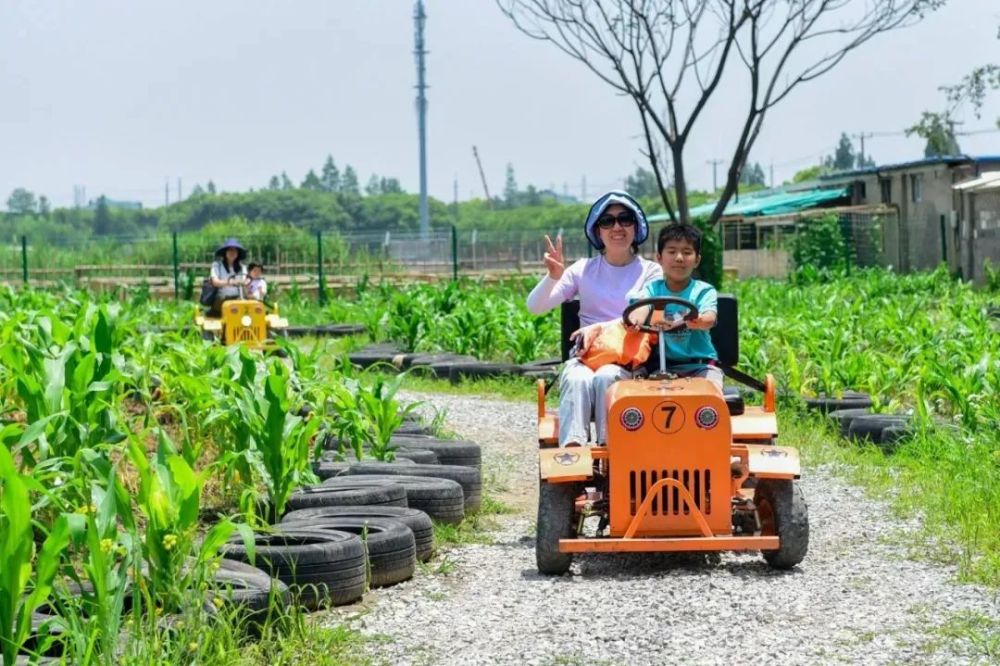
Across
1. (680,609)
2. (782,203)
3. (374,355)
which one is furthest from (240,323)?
(782,203)

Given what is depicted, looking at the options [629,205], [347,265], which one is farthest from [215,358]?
[347,265]

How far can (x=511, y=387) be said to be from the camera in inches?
624

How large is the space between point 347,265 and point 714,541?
2984 cm

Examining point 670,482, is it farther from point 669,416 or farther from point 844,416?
point 844,416

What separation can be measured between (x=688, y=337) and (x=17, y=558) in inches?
148

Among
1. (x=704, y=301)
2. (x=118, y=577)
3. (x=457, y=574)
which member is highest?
(x=704, y=301)

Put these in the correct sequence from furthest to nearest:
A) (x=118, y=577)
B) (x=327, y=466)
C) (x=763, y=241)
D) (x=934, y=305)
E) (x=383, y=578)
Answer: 1. (x=763, y=241)
2. (x=934, y=305)
3. (x=327, y=466)
4. (x=383, y=578)
5. (x=118, y=577)

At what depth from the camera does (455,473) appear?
345 inches

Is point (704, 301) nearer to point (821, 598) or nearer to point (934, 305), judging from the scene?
point (821, 598)

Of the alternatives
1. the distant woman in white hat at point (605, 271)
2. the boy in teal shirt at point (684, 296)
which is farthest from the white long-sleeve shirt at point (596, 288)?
the boy in teal shirt at point (684, 296)

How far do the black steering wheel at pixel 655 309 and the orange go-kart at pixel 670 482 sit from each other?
0.04ft

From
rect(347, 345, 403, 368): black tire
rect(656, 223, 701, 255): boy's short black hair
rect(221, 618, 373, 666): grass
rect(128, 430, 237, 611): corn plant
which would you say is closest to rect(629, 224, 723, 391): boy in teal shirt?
rect(656, 223, 701, 255): boy's short black hair

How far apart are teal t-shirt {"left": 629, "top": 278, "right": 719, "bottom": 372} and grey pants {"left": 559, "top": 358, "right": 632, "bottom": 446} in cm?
28

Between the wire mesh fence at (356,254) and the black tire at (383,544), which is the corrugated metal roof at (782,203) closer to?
the wire mesh fence at (356,254)
